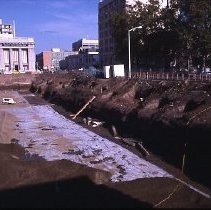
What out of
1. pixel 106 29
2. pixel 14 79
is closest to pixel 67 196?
pixel 14 79

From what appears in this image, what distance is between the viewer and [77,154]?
33.6 metres

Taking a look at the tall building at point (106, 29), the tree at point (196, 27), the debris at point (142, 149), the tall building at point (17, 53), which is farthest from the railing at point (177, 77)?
the tall building at point (17, 53)

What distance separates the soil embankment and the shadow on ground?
563 centimetres

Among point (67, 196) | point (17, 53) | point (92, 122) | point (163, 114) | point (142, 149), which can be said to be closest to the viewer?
point (67, 196)

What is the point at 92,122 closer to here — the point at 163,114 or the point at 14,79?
the point at 163,114

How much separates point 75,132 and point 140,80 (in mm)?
14850

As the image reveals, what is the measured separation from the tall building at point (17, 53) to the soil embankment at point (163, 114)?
97944 millimetres

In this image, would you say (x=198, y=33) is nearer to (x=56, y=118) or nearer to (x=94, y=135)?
(x=56, y=118)

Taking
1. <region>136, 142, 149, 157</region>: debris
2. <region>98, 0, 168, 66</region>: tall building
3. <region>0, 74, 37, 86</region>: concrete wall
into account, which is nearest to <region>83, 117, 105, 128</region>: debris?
<region>136, 142, 149, 157</region>: debris

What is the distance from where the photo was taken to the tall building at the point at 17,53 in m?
156

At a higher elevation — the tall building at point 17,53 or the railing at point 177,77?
the tall building at point 17,53

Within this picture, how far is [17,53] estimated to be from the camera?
158 metres

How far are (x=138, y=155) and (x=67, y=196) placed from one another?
11.2m

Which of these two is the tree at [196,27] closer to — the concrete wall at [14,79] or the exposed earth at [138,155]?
the exposed earth at [138,155]
